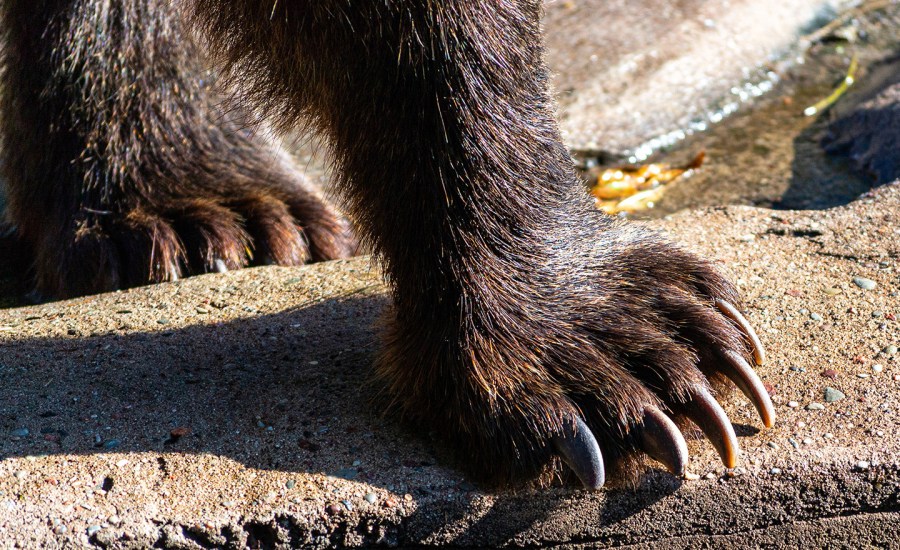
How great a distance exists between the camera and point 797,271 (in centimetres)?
253

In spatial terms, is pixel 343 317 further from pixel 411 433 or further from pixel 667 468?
pixel 667 468

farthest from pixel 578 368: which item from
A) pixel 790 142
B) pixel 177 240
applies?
pixel 790 142

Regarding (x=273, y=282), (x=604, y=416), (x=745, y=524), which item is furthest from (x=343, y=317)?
(x=745, y=524)

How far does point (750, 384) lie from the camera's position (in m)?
1.89

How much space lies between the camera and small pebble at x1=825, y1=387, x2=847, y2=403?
2.04 m

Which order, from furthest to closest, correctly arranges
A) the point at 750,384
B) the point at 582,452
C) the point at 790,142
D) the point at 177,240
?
the point at 790,142 → the point at 177,240 → the point at 750,384 → the point at 582,452

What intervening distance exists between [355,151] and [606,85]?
269 centimetres

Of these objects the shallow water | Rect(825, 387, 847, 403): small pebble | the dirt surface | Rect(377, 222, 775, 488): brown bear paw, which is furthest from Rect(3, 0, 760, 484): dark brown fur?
the shallow water

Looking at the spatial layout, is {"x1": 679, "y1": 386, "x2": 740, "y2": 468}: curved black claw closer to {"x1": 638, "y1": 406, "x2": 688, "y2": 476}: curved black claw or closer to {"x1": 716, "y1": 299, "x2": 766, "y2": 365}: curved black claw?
{"x1": 638, "y1": 406, "x2": 688, "y2": 476}: curved black claw

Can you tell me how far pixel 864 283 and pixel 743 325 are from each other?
578 mm

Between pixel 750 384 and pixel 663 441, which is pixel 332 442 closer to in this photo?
pixel 663 441

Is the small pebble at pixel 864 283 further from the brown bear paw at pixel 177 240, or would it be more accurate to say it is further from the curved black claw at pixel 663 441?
the brown bear paw at pixel 177 240

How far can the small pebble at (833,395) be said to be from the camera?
204 centimetres

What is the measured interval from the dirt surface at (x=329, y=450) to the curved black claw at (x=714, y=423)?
0.24ft
